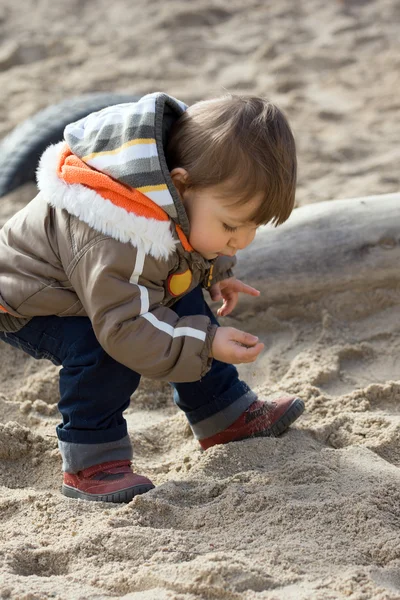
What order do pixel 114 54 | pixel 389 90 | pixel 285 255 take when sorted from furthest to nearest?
pixel 114 54 → pixel 389 90 → pixel 285 255

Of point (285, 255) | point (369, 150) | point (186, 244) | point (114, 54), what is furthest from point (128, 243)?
point (114, 54)

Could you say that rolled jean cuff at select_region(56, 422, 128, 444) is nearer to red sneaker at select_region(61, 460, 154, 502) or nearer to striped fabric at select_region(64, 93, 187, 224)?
red sneaker at select_region(61, 460, 154, 502)

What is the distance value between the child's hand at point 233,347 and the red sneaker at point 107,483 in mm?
405

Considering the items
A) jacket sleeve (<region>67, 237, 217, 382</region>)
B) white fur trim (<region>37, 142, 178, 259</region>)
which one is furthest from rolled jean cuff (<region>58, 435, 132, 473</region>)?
white fur trim (<region>37, 142, 178, 259</region>)

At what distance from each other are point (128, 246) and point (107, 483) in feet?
2.12

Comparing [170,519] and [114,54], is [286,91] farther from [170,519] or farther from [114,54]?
[170,519]

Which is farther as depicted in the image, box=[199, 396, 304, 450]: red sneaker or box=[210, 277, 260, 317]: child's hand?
box=[210, 277, 260, 317]: child's hand

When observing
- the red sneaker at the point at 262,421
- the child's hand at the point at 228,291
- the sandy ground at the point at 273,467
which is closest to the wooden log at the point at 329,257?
the sandy ground at the point at 273,467

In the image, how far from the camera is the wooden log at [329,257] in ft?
10.1

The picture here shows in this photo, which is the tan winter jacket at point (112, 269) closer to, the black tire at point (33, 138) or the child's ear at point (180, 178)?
the child's ear at point (180, 178)

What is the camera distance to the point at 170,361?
2.10m

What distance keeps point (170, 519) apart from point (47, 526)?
0.30 m

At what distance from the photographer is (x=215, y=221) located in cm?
215

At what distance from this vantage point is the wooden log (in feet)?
10.1
